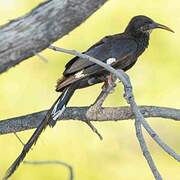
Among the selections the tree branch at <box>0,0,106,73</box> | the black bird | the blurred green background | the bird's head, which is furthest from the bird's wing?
the blurred green background

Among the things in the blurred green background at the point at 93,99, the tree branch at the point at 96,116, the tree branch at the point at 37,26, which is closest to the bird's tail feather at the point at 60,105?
the tree branch at the point at 96,116

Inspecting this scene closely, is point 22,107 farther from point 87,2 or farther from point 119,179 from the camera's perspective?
point 87,2

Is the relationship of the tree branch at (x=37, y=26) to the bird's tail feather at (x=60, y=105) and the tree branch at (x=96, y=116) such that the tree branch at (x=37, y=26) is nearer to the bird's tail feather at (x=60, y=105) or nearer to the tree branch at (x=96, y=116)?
the bird's tail feather at (x=60, y=105)

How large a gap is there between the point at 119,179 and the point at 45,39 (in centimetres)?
252

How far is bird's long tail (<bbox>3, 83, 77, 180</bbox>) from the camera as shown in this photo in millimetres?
1801

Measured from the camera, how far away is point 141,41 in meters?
2.34

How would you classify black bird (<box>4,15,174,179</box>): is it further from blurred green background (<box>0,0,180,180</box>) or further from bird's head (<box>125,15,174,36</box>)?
blurred green background (<box>0,0,180,180</box>)

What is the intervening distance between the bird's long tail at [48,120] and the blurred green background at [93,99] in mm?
1684

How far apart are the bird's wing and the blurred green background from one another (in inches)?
62.2

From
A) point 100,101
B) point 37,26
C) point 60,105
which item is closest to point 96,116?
point 100,101

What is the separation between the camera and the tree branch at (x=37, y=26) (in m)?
1.31

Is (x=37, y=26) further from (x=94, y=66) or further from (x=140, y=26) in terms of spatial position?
(x=140, y=26)

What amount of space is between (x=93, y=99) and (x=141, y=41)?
1680mm

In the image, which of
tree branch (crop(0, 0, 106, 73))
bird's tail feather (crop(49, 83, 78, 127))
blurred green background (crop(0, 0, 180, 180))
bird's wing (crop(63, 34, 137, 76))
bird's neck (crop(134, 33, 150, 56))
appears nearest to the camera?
tree branch (crop(0, 0, 106, 73))
